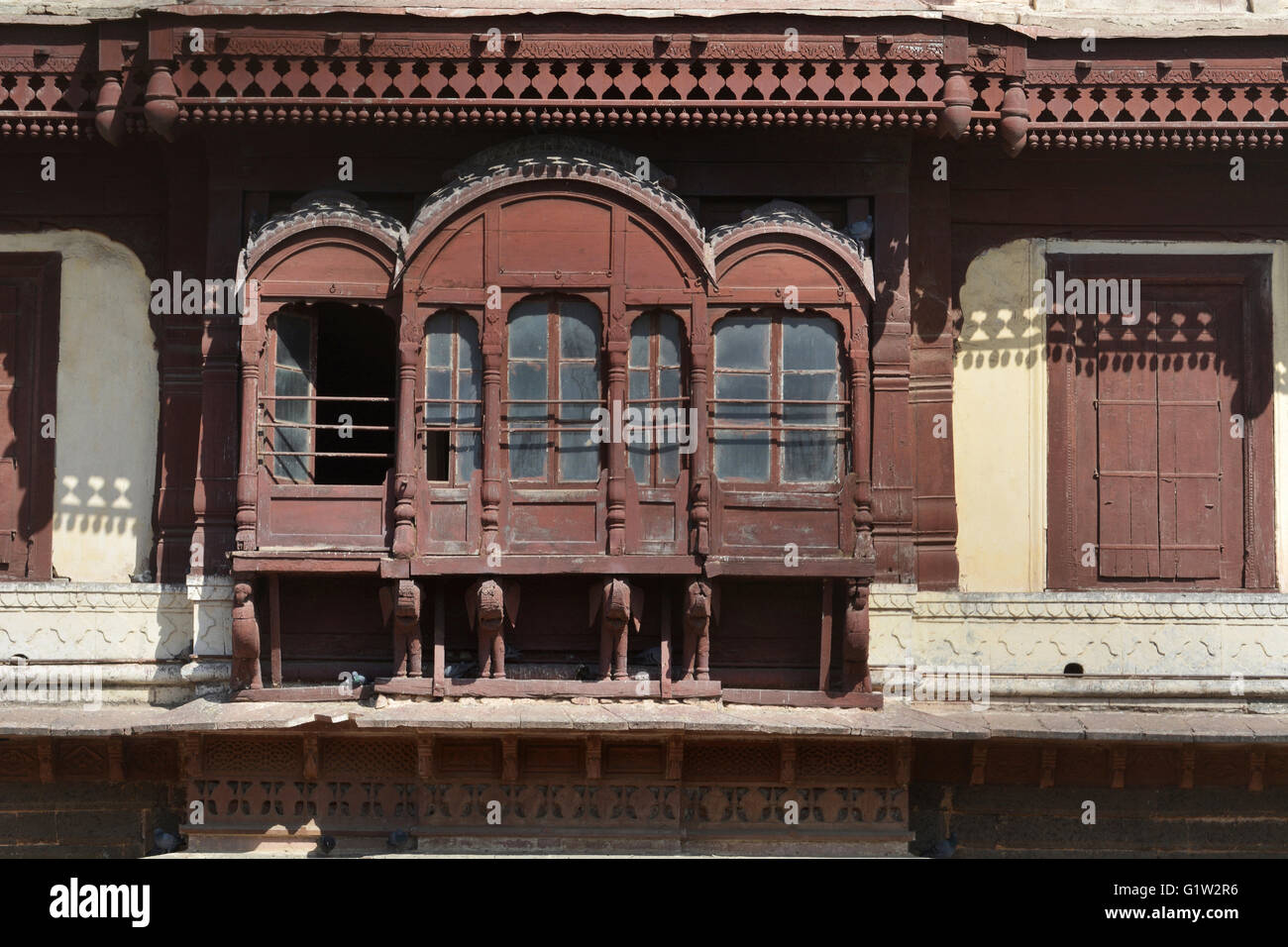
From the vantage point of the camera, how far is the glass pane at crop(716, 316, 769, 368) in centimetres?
1192

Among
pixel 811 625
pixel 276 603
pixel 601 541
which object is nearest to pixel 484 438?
pixel 601 541

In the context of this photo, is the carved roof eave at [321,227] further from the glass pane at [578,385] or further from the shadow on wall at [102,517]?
the shadow on wall at [102,517]

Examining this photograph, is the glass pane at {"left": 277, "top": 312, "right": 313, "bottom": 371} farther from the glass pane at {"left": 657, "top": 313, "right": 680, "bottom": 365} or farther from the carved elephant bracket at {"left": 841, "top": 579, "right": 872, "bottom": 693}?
the carved elephant bracket at {"left": 841, "top": 579, "right": 872, "bottom": 693}

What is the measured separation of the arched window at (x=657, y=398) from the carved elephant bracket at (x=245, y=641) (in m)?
2.59

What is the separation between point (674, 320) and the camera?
11906 mm

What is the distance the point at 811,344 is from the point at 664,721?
2636 millimetres

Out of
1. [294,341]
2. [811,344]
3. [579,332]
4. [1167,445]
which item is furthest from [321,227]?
[1167,445]

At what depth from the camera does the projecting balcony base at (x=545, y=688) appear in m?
11.7

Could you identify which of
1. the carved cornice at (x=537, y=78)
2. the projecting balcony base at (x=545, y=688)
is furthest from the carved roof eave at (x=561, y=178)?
the projecting balcony base at (x=545, y=688)

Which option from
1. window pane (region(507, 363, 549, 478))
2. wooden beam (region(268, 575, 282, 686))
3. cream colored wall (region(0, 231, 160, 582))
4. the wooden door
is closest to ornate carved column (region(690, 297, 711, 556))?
window pane (region(507, 363, 549, 478))

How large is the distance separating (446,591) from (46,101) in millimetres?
4113

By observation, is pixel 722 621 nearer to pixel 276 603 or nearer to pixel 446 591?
pixel 446 591

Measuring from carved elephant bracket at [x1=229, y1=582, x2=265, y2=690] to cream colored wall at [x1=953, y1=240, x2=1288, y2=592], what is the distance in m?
4.70

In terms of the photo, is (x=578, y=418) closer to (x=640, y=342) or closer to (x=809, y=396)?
(x=640, y=342)
